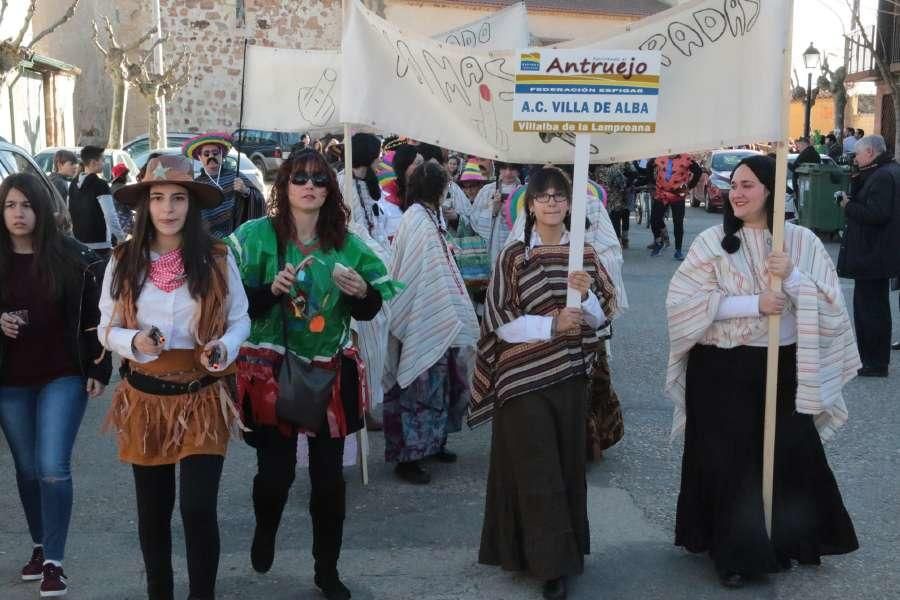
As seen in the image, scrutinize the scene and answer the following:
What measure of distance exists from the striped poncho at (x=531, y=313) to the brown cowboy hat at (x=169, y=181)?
1.26 meters

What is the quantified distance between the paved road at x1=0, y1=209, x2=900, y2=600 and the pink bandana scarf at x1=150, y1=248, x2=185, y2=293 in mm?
1428

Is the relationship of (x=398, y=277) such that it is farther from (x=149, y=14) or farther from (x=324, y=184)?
(x=149, y=14)

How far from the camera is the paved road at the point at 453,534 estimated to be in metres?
4.80

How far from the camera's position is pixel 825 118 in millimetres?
56719

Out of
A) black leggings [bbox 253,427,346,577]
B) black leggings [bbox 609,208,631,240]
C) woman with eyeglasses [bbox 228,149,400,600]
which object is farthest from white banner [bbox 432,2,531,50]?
black leggings [bbox 609,208,631,240]

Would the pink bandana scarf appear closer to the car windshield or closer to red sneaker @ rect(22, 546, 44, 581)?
Answer: red sneaker @ rect(22, 546, 44, 581)

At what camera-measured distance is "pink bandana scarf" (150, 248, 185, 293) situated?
13.4 feet

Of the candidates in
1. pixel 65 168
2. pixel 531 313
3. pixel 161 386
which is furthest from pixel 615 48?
pixel 65 168

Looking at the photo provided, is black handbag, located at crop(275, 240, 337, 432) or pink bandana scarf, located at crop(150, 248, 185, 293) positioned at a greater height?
pink bandana scarf, located at crop(150, 248, 185, 293)

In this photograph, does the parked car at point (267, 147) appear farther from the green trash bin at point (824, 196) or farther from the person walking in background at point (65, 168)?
the person walking in background at point (65, 168)

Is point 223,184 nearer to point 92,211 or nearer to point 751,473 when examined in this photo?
point 92,211

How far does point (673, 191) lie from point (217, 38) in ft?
73.3

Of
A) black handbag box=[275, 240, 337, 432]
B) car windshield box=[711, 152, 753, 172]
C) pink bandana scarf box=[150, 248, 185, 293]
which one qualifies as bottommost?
black handbag box=[275, 240, 337, 432]

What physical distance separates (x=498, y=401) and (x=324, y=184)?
114 centimetres
